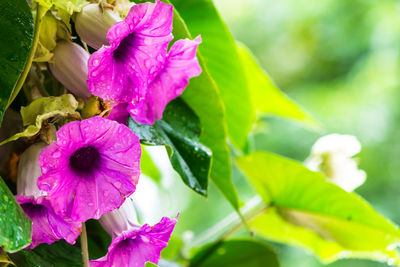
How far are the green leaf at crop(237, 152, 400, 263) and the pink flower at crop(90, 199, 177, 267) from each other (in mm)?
318

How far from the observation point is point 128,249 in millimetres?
298

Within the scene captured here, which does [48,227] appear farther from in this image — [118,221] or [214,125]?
[214,125]

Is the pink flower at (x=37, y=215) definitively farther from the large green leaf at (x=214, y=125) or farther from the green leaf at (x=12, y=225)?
the large green leaf at (x=214, y=125)

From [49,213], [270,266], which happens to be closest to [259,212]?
[270,266]

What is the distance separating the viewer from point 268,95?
0.74 meters

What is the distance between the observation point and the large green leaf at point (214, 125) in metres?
0.41

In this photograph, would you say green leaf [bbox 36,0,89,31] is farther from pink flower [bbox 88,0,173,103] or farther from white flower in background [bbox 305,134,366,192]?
white flower in background [bbox 305,134,366,192]

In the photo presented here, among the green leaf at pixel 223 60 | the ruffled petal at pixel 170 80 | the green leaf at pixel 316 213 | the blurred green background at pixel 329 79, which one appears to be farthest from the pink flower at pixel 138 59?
the blurred green background at pixel 329 79

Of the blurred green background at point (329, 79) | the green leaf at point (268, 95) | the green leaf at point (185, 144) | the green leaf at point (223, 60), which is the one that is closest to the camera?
the green leaf at point (185, 144)

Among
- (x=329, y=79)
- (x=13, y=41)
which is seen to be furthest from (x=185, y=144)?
(x=329, y=79)

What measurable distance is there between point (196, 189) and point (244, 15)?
2913 mm

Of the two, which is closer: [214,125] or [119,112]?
[119,112]

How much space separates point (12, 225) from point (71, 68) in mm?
91

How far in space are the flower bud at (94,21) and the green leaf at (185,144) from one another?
0.29 ft
